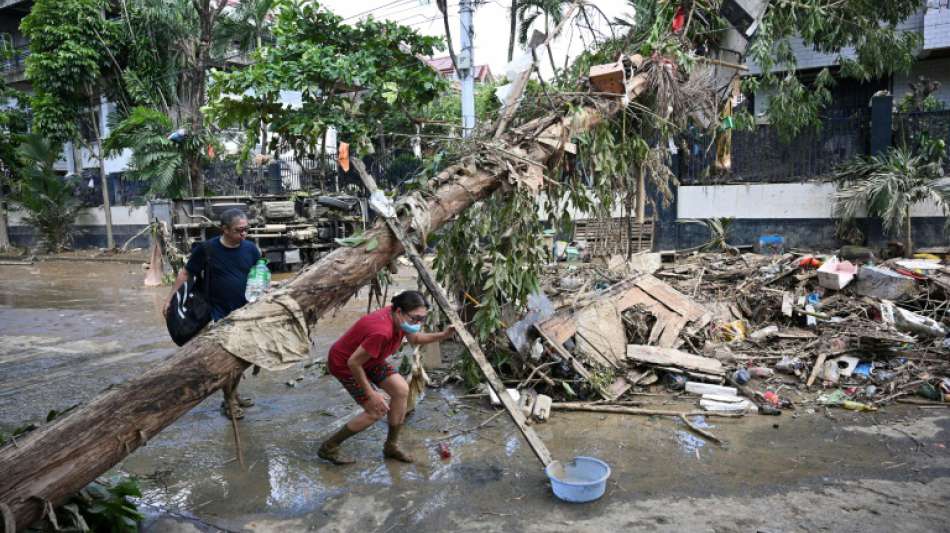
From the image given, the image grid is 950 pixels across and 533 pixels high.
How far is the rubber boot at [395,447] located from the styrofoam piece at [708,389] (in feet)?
8.82

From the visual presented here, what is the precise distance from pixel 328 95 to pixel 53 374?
807 centimetres

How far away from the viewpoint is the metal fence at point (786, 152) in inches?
473

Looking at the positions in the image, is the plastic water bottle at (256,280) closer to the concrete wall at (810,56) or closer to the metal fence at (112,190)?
the concrete wall at (810,56)

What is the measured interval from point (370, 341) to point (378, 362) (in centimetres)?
34

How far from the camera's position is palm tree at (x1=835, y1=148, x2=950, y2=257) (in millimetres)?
10453

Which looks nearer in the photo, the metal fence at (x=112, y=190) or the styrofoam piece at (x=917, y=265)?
the styrofoam piece at (x=917, y=265)

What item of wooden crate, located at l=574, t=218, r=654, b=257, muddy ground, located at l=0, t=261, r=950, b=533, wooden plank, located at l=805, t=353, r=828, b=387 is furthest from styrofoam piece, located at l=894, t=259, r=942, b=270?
wooden crate, located at l=574, t=218, r=654, b=257

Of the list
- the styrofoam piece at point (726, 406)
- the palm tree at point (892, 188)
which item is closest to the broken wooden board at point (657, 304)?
the styrofoam piece at point (726, 406)

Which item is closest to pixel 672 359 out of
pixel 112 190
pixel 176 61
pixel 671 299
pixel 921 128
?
pixel 671 299

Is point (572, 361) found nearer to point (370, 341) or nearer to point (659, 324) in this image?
point (659, 324)

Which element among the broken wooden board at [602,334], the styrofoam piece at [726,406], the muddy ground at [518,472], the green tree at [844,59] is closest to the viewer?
the muddy ground at [518,472]

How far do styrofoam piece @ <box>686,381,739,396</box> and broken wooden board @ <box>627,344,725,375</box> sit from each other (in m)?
0.19

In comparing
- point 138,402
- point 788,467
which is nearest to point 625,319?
point 788,467

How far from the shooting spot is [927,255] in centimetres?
941
